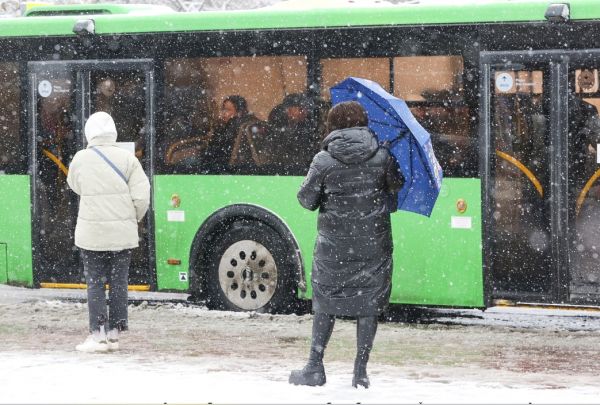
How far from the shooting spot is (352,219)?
359 inches

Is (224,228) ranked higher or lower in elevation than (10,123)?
lower

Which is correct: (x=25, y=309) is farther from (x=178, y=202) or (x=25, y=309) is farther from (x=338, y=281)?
(x=338, y=281)

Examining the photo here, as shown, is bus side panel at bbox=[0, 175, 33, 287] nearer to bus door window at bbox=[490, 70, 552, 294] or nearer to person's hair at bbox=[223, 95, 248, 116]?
person's hair at bbox=[223, 95, 248, 116]

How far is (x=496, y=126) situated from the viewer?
1262 centimetres

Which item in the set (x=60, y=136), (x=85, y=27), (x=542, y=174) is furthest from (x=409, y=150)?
(x=60, y=136)

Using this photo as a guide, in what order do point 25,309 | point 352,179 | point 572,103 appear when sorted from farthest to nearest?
point 25,309
point 572,103
point 352,179

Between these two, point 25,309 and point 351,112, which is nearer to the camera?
point 351,112

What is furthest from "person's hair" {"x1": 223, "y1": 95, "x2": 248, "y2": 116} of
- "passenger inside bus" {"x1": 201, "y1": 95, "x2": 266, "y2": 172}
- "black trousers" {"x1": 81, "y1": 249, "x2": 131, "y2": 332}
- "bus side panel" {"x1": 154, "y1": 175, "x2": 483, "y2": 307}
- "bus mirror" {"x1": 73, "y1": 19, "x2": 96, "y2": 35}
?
"black trousers" {"x1": 81, "y1": 249, "x2": 131, "y2": 332}

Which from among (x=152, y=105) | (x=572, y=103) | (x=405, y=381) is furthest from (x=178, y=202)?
(x=405, y=381)

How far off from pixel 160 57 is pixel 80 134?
1124 mm

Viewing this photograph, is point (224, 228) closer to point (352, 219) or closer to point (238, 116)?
point (238, 116)

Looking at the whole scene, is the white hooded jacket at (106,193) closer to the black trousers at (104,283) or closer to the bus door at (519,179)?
the black trousers at (104,283)

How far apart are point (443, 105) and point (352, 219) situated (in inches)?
153

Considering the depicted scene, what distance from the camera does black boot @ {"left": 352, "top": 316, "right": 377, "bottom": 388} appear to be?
30.3 ft
